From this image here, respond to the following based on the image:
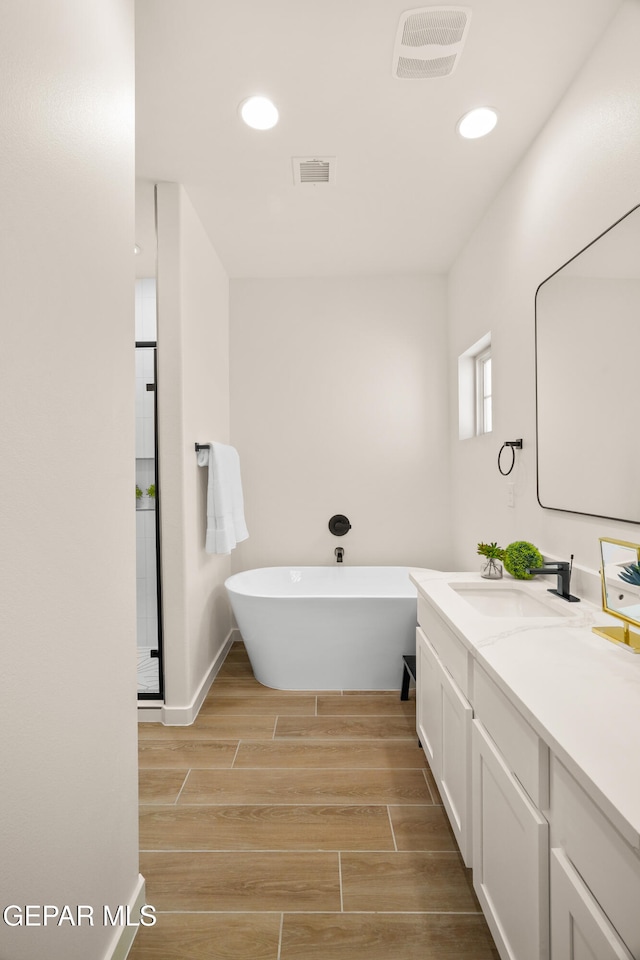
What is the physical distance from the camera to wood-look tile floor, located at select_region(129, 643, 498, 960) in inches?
52.6

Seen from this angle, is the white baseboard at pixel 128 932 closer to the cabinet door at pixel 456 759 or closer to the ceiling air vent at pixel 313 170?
the cabinet door at pixel 456 759

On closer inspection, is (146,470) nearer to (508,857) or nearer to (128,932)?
(128,932)

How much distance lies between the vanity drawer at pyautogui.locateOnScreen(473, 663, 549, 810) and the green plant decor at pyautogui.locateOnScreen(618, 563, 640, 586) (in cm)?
44

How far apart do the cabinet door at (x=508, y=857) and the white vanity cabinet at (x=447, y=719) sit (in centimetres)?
9

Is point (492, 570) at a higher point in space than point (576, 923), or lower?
higher

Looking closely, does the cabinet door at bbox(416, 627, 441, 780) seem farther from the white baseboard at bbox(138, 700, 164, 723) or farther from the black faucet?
the white baseboard at bbox(138, 700, 164, 723)

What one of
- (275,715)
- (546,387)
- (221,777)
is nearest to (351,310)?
(546,387)

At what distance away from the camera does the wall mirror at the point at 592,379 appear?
4.90ft

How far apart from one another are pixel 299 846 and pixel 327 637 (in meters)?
1.20

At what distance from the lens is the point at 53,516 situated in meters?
0.95

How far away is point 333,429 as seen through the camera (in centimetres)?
371

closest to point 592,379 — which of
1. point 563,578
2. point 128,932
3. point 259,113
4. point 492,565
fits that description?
point 563,578
